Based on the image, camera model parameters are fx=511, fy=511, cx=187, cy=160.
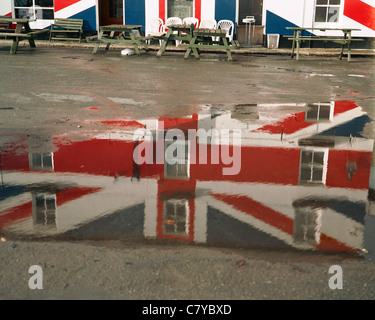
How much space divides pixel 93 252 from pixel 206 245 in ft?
2.40

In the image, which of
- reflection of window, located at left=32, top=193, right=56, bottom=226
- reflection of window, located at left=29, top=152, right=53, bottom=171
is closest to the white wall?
reflection of window, located at left=29, top=152, right=53, bottom=171

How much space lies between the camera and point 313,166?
16.5 feet

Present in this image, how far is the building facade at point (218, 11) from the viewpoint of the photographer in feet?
55.9

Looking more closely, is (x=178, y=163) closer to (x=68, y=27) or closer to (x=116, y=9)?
(x=68, y=27)

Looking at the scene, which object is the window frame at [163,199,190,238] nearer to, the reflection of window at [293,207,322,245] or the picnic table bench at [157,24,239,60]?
the reflection of window at [293,207,322,245]

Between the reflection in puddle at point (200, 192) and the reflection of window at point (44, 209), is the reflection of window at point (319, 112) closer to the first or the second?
the reflection in puddle at point (200, 192)

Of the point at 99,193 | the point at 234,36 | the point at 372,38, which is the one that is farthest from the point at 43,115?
the point at 372,38

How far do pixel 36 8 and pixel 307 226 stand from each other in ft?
54.8

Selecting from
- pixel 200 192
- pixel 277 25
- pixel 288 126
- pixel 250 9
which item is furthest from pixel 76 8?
pixel 200 192

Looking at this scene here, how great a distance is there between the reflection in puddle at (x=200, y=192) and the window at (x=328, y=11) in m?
11.8

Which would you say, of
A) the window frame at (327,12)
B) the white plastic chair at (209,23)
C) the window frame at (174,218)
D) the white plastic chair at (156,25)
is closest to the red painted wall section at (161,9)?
the white plastic chair at (156,25)

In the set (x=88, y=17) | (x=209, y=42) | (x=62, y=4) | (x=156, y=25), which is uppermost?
(x=62, y=4)

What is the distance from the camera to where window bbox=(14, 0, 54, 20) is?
18.0 m
